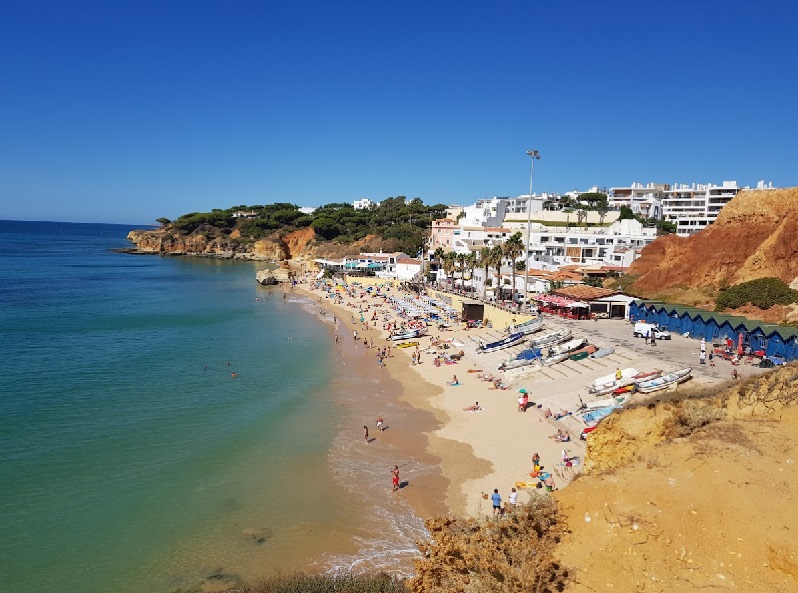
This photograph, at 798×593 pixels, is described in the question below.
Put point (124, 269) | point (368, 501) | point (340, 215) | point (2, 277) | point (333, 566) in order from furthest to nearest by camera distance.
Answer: point (340, 215), point (124, 269), point (2, 277), point (368, 501), point (333, 566)

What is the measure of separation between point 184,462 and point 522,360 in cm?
1689

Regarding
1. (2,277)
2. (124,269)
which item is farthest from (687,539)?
(124,269)

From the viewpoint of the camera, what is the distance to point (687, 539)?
23.9ft

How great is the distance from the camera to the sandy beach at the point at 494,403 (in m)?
16.8

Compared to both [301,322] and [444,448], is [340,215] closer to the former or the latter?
[301,322]

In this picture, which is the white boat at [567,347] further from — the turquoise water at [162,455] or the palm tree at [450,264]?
the palm tree at [450,264]

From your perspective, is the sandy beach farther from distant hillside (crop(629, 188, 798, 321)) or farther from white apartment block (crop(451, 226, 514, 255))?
white apartment block (crop(451, 226, 514, 255))

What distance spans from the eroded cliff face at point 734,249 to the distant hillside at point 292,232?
40.9 m

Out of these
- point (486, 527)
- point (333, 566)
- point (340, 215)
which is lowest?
point (333, 566)

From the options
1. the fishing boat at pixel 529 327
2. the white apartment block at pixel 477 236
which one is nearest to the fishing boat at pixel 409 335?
the fishing boat at pixel 529 327

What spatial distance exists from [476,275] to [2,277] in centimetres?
6481

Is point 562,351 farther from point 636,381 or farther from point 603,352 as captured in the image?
point 636,381

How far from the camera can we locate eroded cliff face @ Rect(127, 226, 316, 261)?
108125mm

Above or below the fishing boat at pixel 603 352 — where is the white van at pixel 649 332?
above
